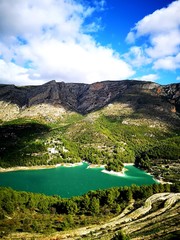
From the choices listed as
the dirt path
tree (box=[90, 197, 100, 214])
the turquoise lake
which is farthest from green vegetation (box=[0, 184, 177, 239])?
the turquoise lake

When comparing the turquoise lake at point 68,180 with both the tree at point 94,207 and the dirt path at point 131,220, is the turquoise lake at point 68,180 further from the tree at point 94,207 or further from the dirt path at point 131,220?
the dirt path at point 131,220

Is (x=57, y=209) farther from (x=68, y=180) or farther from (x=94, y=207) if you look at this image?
(x=68, y=180)

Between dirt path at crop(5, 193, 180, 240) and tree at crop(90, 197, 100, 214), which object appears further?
tree at crop(90, 197, 100, 214)

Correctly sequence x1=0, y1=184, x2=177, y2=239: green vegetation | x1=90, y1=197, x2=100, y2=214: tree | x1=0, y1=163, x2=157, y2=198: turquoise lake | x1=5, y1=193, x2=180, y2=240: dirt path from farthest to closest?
x1=0, y1=163, x2=157, y2=198: turquoise lake, x1=90, y1=197, x2=100, y2=214: tree, x1=0, y1=184, x2=177, y2=239: green vegetation, x1=5, y1=193, x2=180, y2=240: dirt path

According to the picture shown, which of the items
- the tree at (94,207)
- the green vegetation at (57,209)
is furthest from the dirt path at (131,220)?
the tree at (94,207)

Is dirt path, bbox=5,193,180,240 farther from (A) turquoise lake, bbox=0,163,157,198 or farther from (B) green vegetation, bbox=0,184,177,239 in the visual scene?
(A) turquoise lake, bbox=0,163,157,198

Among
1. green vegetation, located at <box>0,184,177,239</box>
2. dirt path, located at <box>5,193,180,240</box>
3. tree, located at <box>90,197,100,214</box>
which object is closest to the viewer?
dirt path, located at <box>5,193,180,240</box>

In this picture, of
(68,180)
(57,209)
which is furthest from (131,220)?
(68,180)

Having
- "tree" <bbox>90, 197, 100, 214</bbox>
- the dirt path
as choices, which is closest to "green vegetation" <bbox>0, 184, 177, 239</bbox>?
"tree" <bbox>90, 197, 100, 214</bbox>

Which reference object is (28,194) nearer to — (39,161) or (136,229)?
(136,229)
